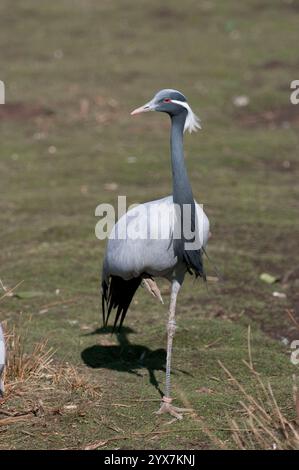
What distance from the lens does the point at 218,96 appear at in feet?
53.4

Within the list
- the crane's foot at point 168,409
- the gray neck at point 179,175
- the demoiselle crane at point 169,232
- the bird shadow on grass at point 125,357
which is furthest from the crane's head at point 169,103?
the bird shadow on grass at point 125,357

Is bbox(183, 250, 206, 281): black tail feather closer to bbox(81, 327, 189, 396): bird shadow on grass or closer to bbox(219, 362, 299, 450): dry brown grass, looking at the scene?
bbox(81, 327, 189, 396): bird shadow on grass

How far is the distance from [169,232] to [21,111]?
9.56m

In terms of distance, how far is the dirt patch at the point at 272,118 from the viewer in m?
15.3

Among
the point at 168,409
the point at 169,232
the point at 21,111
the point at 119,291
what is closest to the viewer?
the point at 168,409

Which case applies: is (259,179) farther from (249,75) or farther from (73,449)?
(73,449)

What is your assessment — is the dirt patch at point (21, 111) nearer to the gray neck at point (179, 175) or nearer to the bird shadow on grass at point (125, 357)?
the bird shadow on grass at point (125, 357)

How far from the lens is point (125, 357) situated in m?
7.75

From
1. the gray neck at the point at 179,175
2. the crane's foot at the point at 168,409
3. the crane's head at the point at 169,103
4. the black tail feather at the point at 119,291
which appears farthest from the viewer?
the black tail feather at the point at 119,291

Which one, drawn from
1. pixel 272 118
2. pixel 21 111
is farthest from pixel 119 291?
pixel 21 111

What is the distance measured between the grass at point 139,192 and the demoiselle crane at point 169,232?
27.1 inches

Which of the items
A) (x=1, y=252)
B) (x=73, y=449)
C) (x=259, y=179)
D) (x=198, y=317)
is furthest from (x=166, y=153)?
(x=73, y=449)

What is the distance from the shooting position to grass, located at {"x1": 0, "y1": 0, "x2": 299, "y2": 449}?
21.4 ft

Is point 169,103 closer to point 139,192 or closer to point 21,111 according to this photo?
point 139,192
